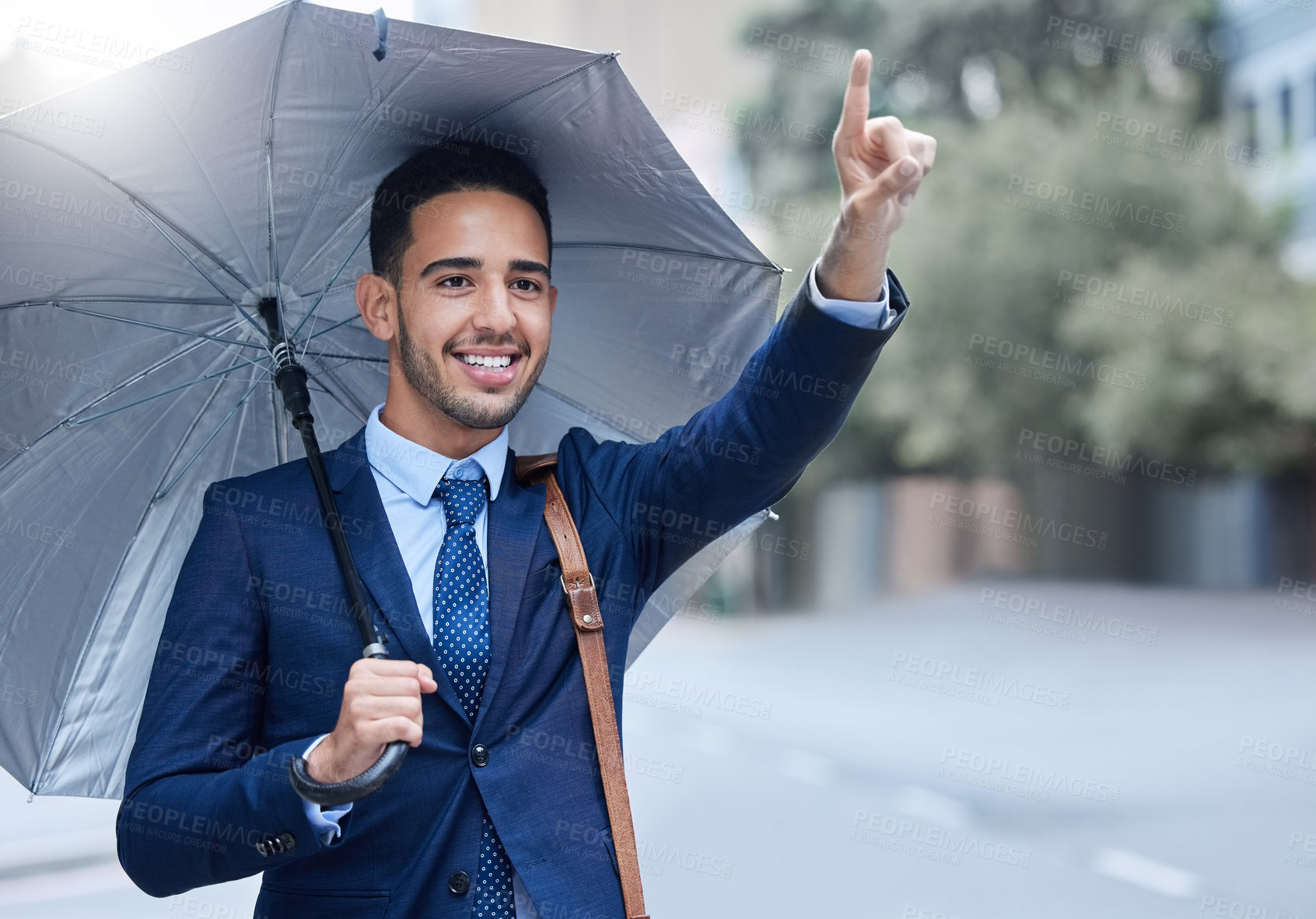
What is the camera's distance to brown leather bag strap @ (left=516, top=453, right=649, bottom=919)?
2270 mm

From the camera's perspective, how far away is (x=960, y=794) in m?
8.89

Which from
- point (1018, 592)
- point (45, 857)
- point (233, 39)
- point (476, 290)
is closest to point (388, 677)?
point (476, 290)

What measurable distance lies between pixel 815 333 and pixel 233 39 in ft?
3.54

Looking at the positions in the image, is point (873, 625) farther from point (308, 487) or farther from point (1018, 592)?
point (308, 487)

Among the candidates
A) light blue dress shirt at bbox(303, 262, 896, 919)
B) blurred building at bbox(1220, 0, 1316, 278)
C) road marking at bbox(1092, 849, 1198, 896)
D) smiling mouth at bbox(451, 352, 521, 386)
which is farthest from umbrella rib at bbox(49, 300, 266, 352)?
blurred building at bbox(1220, 0, 1316, 278)

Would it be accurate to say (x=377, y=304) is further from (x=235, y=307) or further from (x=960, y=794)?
(x=960, y=794)

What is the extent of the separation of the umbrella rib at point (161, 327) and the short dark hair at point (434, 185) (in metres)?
0.41

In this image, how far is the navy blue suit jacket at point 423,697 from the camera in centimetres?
215

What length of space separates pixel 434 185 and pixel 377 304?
263 mm

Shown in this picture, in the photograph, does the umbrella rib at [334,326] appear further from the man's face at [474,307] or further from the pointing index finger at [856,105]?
the pointing index finger at [856,105]

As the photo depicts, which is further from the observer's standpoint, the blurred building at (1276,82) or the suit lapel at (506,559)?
the blurred building at (1276,82)

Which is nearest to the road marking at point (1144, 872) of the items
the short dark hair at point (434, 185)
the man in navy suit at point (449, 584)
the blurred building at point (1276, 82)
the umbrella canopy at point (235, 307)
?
the umbrella canopy at point (235, 307)

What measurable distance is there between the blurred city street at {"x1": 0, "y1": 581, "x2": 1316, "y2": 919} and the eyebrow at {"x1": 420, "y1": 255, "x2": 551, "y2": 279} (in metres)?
5.04

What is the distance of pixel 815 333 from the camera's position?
2121 millimetres
